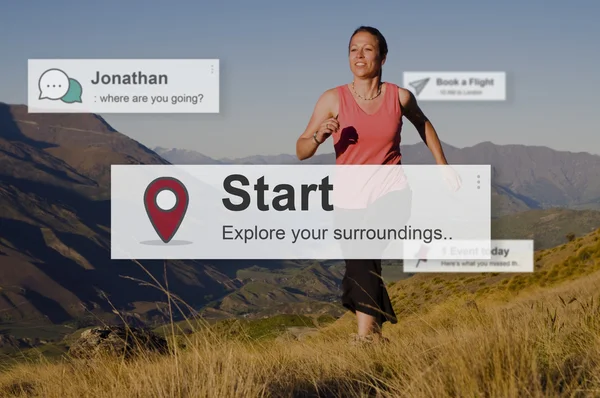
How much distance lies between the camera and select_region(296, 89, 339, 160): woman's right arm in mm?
5406

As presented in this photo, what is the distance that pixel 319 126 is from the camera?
5.79 m

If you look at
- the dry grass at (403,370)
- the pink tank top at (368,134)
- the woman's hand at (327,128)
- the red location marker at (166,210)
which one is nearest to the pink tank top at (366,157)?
the pink tank top at (368,134)

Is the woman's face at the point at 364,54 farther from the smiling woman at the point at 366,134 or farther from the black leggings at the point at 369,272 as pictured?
the black leggings at the point at 369,272

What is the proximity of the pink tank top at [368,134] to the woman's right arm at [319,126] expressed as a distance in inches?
5.2

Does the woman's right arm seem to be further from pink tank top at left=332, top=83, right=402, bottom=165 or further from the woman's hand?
pink tank top at left=332, top=83, right=402, bottom=165

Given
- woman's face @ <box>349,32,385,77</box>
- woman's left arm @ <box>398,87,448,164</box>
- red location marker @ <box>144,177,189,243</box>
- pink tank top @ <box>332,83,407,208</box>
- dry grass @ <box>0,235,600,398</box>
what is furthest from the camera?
red location marker @ <box>144,177,189,243</box>

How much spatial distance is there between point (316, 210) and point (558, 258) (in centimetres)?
5858

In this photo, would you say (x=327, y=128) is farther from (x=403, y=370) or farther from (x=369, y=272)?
(x=403, y=370)

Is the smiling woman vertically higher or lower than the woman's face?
lower

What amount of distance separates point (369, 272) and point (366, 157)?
3.23 feet

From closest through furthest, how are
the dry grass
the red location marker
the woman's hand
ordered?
the dry grass, the woman's hand, the red location marker

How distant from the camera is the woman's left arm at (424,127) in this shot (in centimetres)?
588
